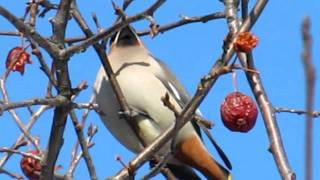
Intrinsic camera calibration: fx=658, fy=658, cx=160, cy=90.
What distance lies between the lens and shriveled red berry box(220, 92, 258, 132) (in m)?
2.30

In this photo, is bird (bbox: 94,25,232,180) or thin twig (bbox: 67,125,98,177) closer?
thin twig (bbox: 67,125,98,177)

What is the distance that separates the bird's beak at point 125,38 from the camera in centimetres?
376

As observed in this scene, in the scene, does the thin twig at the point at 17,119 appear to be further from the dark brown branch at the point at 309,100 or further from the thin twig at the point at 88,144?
the dark brown branch at the point at 309,100

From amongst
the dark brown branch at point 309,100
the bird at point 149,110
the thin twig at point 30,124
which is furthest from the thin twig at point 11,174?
the dark brown branch at point 309,100

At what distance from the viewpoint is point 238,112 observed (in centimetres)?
229

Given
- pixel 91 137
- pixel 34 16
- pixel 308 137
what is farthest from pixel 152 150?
pixel 308 137

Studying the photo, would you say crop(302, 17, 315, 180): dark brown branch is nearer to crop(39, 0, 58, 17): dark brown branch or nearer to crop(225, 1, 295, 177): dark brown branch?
crop(225, 1, 295, 177): dark brown branch

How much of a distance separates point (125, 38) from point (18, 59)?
1435 mm

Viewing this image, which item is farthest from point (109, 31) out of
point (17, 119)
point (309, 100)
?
point (309, 100)

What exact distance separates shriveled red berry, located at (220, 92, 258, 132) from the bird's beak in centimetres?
141

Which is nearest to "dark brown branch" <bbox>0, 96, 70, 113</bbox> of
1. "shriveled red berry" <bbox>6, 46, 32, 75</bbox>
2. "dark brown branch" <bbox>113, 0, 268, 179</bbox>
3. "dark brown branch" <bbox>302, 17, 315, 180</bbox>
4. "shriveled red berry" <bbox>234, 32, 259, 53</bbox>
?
"dark brown branch" <bbox>113, 0, 268, 179</bbox>

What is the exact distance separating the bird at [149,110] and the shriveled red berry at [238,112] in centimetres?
77

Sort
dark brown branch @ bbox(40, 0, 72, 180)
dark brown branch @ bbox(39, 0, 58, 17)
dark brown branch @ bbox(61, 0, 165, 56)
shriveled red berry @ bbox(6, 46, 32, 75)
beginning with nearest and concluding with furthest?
dark brown branch @ bbox(61, 0, 165, 56)
dark brown branch @ bbox(40, 0, 72, 180)
dark brown branch @ bbox(39, 0, 58, 17)
shriveled red berry @ bbox(6, 46, 32, 75)

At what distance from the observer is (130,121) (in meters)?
2.87
